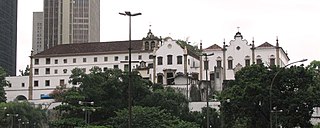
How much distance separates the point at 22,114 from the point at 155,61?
104 feet

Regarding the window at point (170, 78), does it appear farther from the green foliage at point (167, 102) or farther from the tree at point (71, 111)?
the tree at point (71, 111)

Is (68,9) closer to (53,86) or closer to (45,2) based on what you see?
(45,2)

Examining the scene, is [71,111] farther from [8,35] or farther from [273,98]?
[8,35]

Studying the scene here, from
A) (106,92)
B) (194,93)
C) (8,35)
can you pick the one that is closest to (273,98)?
(106,92)

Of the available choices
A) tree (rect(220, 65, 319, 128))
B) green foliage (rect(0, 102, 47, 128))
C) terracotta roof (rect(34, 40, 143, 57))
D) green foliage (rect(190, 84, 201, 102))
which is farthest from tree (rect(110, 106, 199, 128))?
terracotta roof (rect(34, 40, 143, 57))

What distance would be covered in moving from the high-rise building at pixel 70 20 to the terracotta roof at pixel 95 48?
45.4m

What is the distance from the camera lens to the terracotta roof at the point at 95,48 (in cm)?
12350

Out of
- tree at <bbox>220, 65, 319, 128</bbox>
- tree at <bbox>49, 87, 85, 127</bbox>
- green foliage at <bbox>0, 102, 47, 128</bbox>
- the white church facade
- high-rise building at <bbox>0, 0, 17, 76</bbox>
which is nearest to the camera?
tree at <bbox>220, 65, 319, 128</bbox>

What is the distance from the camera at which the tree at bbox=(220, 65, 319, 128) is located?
193 feet

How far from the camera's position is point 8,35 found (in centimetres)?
15700

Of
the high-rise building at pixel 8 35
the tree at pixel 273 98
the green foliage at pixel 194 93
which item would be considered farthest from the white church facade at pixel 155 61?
the tree at pixel 273 98

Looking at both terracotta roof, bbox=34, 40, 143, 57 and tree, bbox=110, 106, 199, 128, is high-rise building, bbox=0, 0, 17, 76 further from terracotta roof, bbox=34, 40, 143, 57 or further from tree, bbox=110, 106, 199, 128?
tree, bbox=110, 106, 199, 128

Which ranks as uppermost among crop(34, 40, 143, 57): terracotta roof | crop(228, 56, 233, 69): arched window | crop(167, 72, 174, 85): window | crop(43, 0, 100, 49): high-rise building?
crop(43, 0, 100, 49): high-rise building

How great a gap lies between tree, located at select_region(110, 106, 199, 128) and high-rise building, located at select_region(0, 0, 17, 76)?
83845 millimetres
